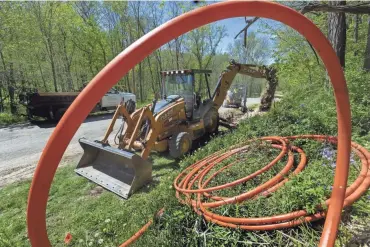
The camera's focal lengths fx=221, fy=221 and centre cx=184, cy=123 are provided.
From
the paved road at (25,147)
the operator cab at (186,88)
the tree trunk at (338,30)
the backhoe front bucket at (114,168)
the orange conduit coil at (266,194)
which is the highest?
the tree trunk at (338,30)

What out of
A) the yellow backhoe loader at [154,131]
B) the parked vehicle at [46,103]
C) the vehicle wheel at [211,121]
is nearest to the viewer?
the yellow backhoe loader at [154,131]

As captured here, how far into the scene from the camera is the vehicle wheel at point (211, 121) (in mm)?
7286

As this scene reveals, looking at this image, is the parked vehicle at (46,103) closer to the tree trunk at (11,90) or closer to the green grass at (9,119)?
the green grass at (9,119)

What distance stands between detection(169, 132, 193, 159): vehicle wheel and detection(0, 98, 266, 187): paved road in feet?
8.90

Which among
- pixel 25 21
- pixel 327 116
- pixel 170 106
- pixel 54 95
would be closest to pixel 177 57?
pixel 25 21

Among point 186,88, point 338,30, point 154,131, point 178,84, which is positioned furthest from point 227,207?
point 338,30

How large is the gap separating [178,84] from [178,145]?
2.21 meters

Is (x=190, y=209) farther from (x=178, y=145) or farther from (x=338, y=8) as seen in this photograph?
(x=338, y=8)

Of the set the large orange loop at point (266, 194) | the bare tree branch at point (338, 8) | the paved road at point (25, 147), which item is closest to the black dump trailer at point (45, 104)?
the paved road at point (25, 147)

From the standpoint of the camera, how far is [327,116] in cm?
409

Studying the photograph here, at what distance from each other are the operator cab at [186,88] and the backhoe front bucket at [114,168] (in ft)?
7.35

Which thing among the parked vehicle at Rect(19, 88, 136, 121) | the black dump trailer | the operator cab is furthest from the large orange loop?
the black dump trailer

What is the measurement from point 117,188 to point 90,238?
143 cm

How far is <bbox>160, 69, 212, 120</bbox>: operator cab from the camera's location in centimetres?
657
